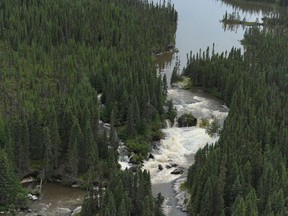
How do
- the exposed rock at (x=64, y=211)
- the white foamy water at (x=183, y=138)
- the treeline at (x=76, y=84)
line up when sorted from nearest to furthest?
the exposed rock at (x=64, y=211) < the treeline at (x=76, y=84) < the white foamy water at (x=183, y=138)

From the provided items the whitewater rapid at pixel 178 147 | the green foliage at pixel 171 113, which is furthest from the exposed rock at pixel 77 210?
the green foliage at pixel 171 113

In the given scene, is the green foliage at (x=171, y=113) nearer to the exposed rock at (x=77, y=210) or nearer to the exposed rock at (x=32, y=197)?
the exposed rock at (x=77, y=210)

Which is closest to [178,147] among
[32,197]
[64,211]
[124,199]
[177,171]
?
[177,171]

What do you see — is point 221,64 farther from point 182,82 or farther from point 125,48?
point 125,48

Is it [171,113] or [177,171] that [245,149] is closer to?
[177,171]

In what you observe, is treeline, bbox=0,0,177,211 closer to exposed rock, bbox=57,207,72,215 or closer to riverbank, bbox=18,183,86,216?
riverbank, bbox=18,183,86,216

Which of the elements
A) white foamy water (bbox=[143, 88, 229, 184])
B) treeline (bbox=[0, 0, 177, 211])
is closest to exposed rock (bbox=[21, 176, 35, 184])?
treeline (bbox=[0, 0, 177, 211])
